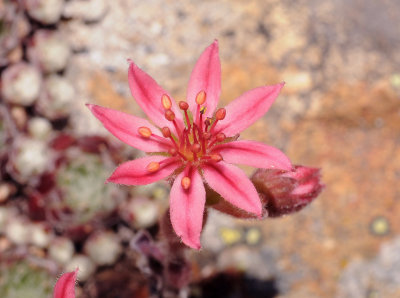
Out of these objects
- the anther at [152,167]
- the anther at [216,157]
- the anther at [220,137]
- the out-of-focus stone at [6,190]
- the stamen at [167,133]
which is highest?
the out-of-focus stone at [6,190]

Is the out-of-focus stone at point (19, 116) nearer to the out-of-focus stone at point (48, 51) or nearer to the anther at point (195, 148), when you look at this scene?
the out-of-focus stone at point (48, 51)

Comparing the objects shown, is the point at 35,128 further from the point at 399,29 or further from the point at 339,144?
the point at 399,29

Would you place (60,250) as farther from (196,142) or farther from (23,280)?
(196,142)

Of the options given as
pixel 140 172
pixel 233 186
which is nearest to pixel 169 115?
pixel 140 172

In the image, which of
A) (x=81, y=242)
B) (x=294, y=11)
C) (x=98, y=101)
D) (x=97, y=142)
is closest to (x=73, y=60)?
(x=98, y=101)

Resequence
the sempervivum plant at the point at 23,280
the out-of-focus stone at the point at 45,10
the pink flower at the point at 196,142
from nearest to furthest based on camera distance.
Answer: the pink flower at the point at 196,142 < the sempervivum plant at the point at 23,280 < the out-of-focus stone at the point at 45,10

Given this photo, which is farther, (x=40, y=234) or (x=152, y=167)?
(x=40, y=234)

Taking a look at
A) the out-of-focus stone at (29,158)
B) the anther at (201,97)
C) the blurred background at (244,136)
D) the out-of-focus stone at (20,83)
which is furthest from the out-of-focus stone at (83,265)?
the anther at (201,97)
